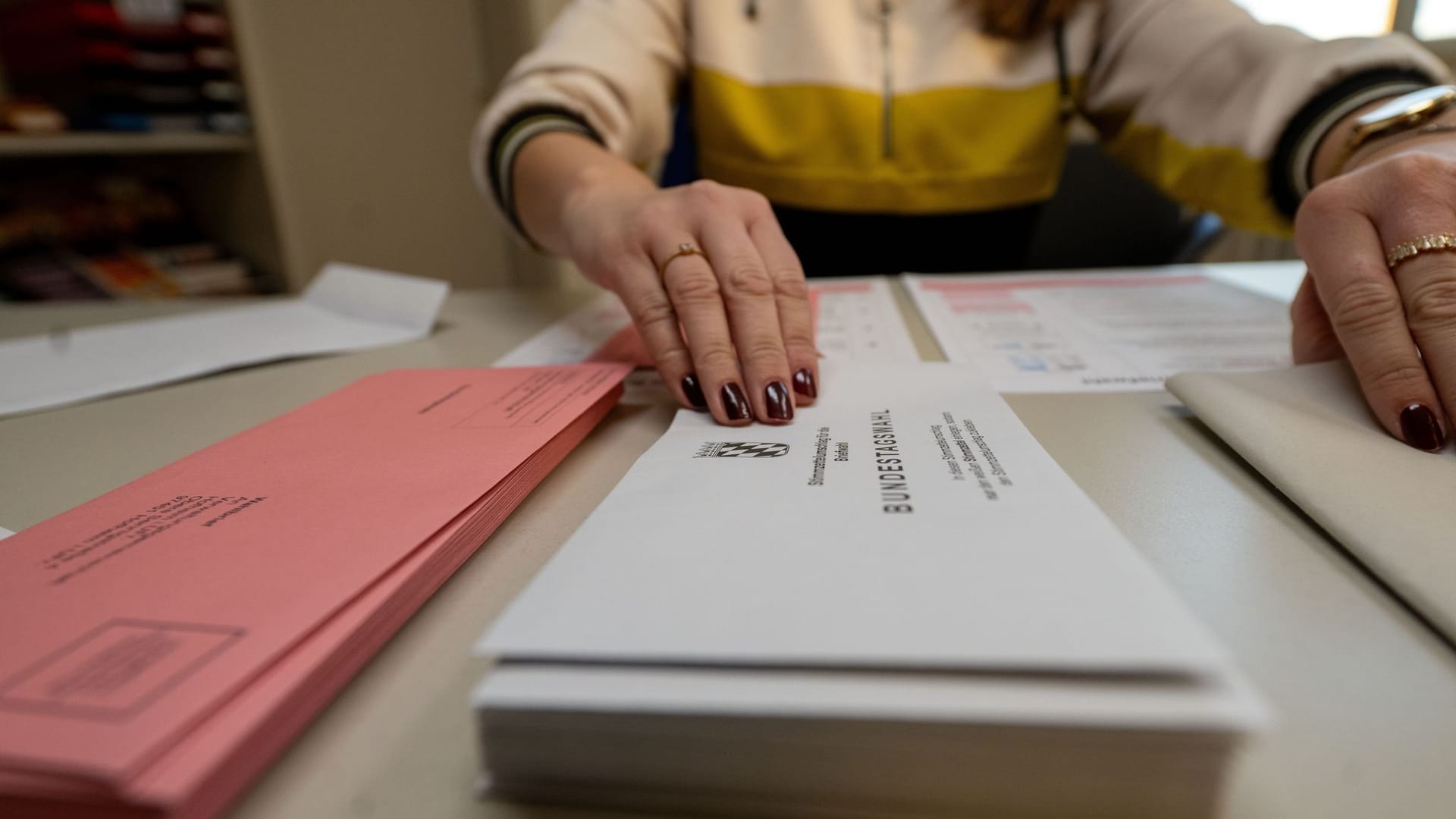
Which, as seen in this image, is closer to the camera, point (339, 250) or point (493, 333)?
point (493, 333)

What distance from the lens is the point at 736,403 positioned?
0.38 meters

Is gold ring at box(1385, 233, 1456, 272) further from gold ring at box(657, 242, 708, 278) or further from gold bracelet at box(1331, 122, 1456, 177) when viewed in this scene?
gold ring at box(657, 242, 708, 278)

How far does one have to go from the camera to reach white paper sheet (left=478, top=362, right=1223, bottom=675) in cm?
17

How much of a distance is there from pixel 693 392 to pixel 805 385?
64mm

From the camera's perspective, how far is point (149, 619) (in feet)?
0.67

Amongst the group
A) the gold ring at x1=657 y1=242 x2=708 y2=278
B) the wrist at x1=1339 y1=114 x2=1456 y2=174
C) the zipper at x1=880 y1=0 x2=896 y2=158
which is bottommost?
the gold ring at x1=657 y1=242 x2=708 y2=278

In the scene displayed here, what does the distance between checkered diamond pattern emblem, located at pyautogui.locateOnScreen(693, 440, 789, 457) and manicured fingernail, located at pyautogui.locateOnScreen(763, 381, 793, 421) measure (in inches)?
1.3

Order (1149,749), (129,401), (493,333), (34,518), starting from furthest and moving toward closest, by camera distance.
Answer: (493,333) < (129,401) < (34,518) < (1149,749)

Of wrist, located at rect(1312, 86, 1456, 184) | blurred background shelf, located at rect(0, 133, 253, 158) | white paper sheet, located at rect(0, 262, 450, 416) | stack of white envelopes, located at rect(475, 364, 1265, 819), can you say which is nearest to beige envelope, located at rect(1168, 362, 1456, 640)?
stack of white envelopes, located at rect(475, 364, 1265, 819)

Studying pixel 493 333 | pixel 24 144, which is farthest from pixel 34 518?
pixel 24 144

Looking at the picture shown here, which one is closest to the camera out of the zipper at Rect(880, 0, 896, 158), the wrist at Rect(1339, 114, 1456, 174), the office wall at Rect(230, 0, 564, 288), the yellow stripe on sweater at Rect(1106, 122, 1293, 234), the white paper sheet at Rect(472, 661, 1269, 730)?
the white paper sheet at Rect(472, 661, 1269, 730)

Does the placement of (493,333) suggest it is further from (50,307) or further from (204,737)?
(50,307)

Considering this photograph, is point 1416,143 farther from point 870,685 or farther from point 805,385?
point 870,685

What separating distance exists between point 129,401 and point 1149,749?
1.97 feet
